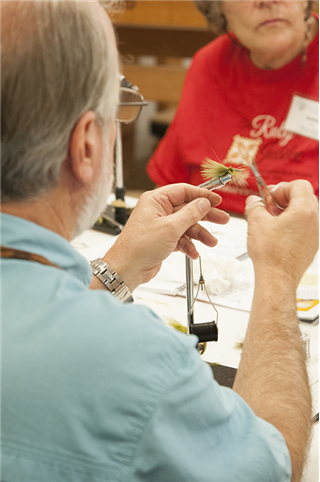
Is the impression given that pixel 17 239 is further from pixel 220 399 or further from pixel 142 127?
pixel 142 127

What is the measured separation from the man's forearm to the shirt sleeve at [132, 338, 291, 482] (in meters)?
0.07

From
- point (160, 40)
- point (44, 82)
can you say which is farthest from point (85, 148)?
point (160, 40)

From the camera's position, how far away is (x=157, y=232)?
3.38 ft

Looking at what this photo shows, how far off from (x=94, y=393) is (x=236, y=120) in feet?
5.97

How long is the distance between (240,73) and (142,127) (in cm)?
332

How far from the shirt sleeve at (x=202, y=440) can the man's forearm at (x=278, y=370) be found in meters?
0.07

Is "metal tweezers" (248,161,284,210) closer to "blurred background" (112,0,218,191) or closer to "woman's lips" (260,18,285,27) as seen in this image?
"woman's lips" (260,18,285,27)

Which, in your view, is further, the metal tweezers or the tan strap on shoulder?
the metal tweezers

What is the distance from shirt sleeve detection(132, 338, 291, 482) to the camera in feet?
1.73

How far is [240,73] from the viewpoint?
217cm

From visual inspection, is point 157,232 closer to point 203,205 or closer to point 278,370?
point 203,205

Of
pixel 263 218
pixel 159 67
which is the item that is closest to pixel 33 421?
pixel 263 218

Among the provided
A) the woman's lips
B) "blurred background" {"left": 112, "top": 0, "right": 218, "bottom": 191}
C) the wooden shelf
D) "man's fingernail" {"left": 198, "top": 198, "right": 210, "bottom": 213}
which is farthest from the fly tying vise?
the wooden shelf

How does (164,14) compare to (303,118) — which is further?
(164,14)
